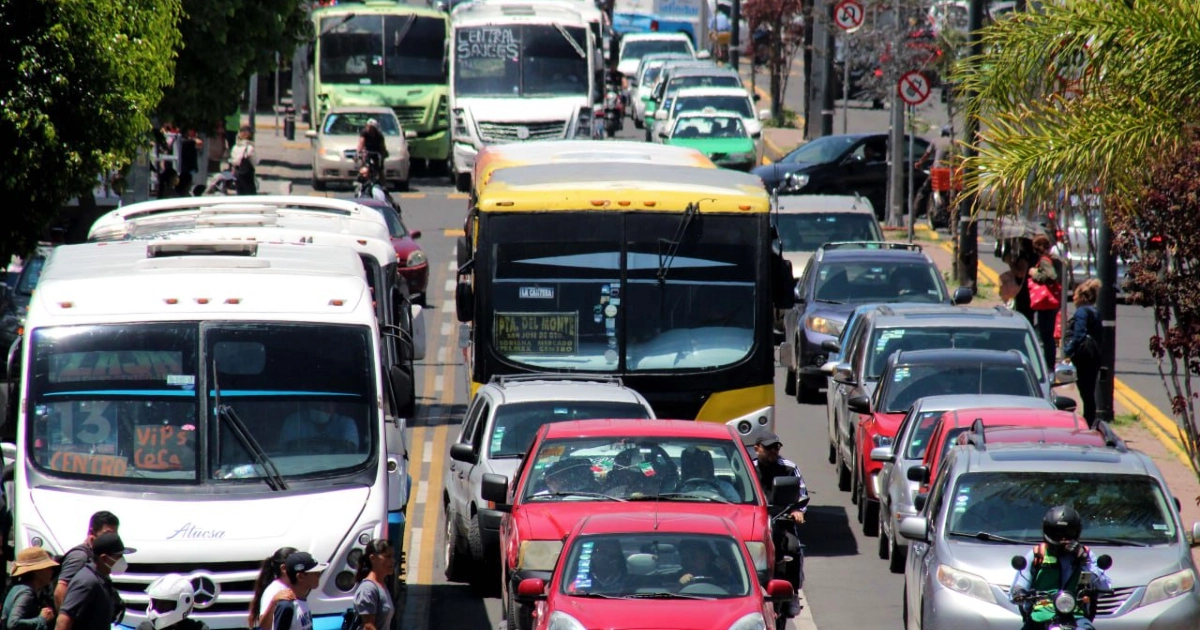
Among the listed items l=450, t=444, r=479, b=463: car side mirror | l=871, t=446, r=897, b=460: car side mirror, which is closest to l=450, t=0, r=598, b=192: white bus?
l=871, t=446, r=897, b=460: car side mirror

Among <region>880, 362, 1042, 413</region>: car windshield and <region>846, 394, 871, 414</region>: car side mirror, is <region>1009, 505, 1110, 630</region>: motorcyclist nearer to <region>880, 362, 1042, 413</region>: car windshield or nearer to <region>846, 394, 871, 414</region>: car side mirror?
<region>846, 394, 871, 414</region>: car side mirror

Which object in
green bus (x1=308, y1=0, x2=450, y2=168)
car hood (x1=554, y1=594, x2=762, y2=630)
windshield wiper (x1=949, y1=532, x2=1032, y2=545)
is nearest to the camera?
car hood (x1=554, y1=594, x2=762, y2=630)

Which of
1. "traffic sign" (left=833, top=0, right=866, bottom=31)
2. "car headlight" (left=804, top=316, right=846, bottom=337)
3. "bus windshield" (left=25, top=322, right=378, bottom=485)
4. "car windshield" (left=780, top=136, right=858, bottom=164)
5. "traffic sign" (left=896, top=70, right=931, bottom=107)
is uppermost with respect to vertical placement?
"traffic sign" (left=833, top=0, right=866, bottom=31)

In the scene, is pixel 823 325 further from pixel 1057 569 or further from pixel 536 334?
pixel 1057 569

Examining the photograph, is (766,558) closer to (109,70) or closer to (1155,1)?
(1155,1)

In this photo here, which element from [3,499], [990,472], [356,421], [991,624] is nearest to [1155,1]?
[990,472]

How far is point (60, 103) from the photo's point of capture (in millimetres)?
15852

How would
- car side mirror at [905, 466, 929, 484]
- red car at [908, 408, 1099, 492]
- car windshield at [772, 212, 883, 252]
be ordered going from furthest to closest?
car windshield at [772, 212, 883, 252]
car side mirror at [905, 466, 929, 484]
red car at [908, 408, 1099, 492]

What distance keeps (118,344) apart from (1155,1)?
8.12m

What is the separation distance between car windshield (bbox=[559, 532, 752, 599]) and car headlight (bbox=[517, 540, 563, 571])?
4.05 feet

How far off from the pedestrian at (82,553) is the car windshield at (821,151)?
1107 inches

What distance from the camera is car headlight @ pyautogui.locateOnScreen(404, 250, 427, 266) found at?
27172 mm

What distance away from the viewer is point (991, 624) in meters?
11.7

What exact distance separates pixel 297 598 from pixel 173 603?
0.69 metres
